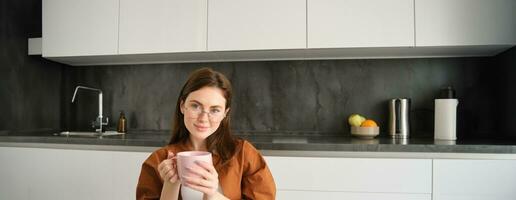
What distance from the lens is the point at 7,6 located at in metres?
2.13

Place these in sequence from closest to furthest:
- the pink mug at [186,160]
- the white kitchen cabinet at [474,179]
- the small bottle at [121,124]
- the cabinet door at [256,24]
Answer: the pink mug at [186,160] → the white kitchen cabinet at [474,179] → the cabinet door at [256,24] → the small bottle at [121,124]

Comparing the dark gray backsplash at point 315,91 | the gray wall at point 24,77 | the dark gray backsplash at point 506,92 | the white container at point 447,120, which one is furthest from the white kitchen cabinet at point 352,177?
the gray wall at point 24,77

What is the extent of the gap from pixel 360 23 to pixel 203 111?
127 centimetres

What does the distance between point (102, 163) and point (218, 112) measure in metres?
1.19

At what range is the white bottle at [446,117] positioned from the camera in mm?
1788

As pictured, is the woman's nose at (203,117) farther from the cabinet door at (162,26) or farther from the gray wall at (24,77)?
the gray wall at (24,77)

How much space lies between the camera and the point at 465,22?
1.76 meters

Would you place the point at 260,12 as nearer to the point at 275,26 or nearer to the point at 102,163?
the point at 275,26

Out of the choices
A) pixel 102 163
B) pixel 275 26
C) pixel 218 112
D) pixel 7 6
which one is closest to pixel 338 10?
pixel 275 26

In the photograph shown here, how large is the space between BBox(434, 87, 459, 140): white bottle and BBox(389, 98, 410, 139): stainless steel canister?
18 centimetres

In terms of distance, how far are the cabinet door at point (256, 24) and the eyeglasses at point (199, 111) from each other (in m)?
1.07

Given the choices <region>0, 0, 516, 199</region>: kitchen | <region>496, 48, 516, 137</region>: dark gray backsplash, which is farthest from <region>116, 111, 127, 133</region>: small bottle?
<region>496, 48, 516, 137</region>: dark gray backsplash

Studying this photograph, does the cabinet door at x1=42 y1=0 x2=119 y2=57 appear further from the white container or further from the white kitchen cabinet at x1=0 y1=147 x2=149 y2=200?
the white container

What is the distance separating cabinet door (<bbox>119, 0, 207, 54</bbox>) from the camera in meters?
1.97
